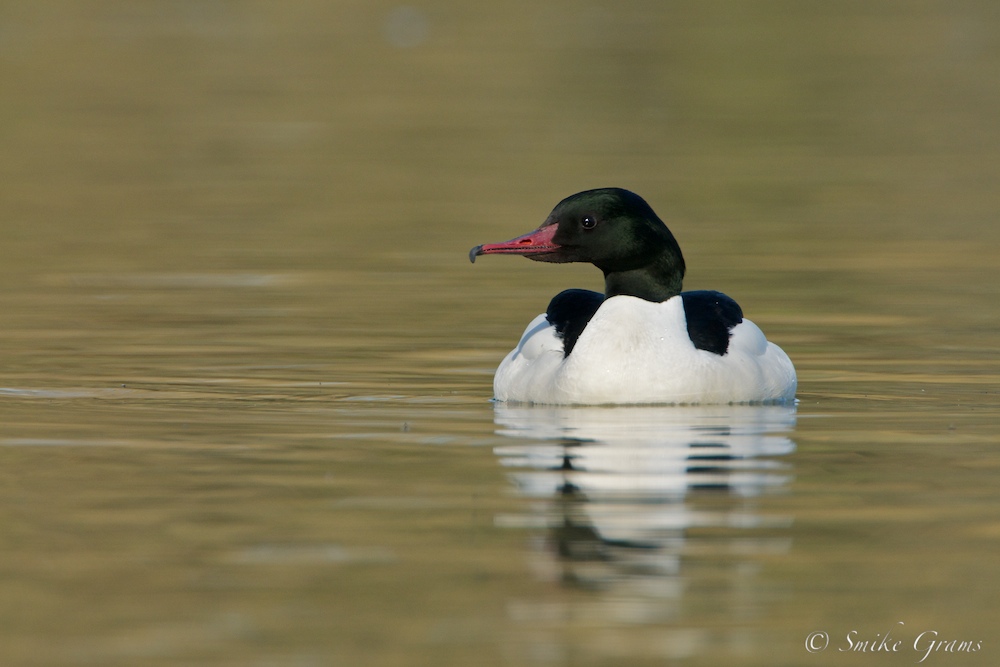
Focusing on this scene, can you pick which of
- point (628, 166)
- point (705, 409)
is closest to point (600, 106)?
point (628, 166)

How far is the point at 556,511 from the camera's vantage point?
23.7ft

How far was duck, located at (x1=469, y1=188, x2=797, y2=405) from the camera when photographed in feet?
32.0

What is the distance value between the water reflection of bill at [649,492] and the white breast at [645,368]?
3.2 inches

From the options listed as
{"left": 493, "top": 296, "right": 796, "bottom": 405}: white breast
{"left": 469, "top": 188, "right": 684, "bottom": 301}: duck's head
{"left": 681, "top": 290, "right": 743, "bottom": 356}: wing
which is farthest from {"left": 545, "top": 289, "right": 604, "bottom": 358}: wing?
{"left": 681, "top": 290, "right": 743, "bottom": 356}: wing

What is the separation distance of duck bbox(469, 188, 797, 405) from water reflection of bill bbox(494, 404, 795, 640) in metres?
0.11

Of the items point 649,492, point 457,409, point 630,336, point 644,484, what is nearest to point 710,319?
point 630,336

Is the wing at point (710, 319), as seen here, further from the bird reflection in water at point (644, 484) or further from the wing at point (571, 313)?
the wing at point (571, 313)

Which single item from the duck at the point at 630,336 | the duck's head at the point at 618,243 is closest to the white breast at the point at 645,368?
the duck at the point at 630,336

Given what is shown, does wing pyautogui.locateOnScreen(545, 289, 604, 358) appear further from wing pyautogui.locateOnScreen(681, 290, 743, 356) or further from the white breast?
wing pyautogui.locateOnScreen(681, 290, 743, 356)

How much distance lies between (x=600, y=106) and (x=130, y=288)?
55.6 ft

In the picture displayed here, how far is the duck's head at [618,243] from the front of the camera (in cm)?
1017

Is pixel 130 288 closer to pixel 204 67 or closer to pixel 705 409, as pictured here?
pixel 705 409

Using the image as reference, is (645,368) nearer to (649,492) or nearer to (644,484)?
(644,484)

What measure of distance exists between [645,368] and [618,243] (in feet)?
2.53
